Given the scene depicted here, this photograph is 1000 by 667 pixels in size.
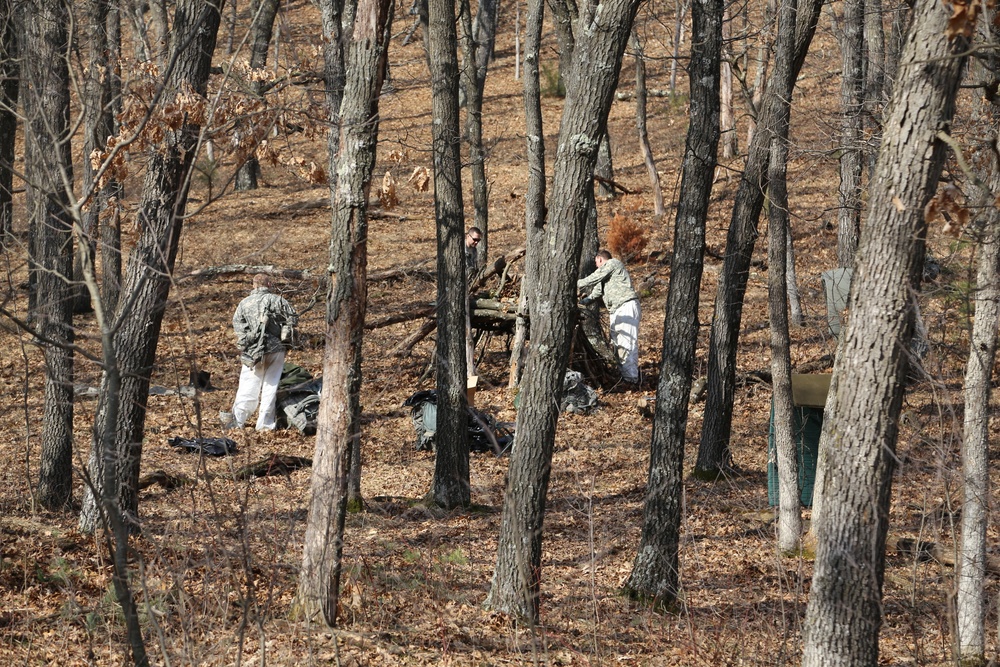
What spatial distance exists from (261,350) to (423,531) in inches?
163

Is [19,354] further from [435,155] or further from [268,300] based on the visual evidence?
[435,155]

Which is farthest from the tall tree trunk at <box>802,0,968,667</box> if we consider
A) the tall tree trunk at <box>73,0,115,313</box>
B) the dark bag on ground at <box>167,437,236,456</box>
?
the dark bag on ground at <box>167,437,236,456</box>

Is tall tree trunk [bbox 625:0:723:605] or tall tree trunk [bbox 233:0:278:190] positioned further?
tall tree trunk [bbox 625:0:723:605]

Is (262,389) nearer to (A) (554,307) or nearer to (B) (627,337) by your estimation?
(B) (627,337)

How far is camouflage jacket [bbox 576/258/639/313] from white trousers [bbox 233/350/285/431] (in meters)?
4.77

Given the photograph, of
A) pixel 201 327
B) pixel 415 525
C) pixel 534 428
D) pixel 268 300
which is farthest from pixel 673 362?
pixel 201 327

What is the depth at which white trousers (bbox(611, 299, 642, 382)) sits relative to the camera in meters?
14.7

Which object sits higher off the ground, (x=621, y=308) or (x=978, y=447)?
(x=621, y=308)

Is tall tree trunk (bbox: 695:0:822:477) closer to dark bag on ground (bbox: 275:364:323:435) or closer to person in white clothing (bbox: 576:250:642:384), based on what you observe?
person in white clothing (bbox: 576:250:642:384)

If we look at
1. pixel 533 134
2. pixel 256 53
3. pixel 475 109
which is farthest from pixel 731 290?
pixel 256 53

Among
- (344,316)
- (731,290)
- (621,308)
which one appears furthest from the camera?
(621,308)

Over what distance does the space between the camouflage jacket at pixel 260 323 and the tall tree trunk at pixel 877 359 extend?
877 cm

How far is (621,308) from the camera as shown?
1474 cm

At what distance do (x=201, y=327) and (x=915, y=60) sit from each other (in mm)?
14279
